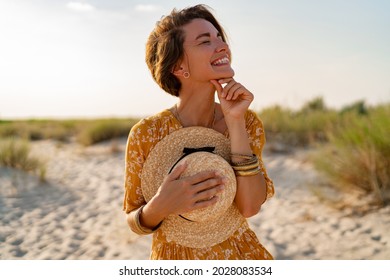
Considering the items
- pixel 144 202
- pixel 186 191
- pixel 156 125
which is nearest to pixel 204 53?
pixel 156 125

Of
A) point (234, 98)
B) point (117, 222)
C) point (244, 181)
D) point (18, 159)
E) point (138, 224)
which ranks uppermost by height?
point (234, 98)

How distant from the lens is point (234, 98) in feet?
5.93

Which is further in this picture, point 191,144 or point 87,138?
point 87,138

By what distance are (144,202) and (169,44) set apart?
0.74 m

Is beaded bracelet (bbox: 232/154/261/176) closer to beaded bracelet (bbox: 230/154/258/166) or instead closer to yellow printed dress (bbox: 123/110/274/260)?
Answer: beaded bracelet (bbox: 230/154/258/166)

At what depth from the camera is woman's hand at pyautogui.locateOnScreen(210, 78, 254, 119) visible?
1.80m

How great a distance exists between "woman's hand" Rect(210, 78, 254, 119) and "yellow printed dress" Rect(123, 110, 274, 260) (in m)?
0.25

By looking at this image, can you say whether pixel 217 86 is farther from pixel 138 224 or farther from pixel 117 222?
pixel 117 222

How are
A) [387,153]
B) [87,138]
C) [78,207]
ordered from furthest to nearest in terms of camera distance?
[87,138]
[78,207]
[387,153]

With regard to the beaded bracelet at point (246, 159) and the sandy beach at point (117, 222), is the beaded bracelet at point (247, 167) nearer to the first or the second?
the beaded bracelet at point (246, 159)

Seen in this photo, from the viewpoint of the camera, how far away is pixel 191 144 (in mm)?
1892

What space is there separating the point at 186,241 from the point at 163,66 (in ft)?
2.66
